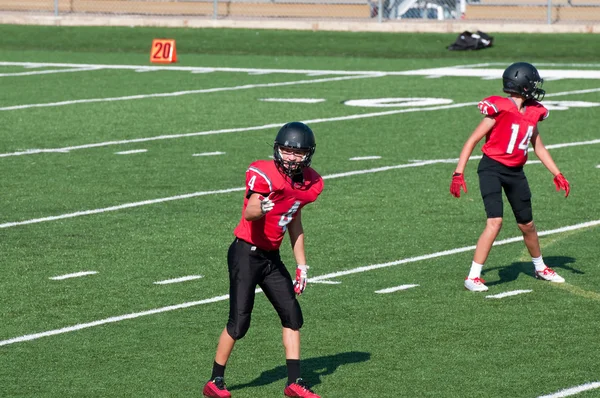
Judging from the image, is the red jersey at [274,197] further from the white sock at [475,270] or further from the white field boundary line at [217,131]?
the white field boundary line at [217,131]

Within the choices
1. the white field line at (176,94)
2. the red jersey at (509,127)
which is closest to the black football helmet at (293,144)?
the red jersey at (509,127)

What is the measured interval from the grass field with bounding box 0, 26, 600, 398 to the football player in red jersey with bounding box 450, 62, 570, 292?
444 millimetres

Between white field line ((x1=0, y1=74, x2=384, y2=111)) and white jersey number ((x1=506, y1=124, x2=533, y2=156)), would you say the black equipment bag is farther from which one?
white jersey number ((x1=506, y1=124, x2=533, y2=156))

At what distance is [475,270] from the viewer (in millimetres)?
10320

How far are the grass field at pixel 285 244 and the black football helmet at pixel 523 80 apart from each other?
4.84ft

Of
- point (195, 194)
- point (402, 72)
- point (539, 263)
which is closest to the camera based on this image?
point (539, 263)

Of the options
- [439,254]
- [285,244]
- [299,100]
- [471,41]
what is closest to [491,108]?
[439,254]

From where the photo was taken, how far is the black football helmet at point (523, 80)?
10195 millimetres

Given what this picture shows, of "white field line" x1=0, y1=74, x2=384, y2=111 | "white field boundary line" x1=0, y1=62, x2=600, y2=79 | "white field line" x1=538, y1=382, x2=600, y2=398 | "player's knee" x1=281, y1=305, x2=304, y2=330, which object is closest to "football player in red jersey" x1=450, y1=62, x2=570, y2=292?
"white field line" x1=538, y1=382, x2=600, y2=398

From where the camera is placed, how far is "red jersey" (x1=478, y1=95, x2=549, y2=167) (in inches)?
403

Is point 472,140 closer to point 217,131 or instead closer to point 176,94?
point 217,131

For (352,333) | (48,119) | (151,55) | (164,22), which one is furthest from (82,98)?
(352,333)

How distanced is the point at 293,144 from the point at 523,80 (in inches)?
129

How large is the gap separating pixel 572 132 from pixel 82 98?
8194 millimetres
